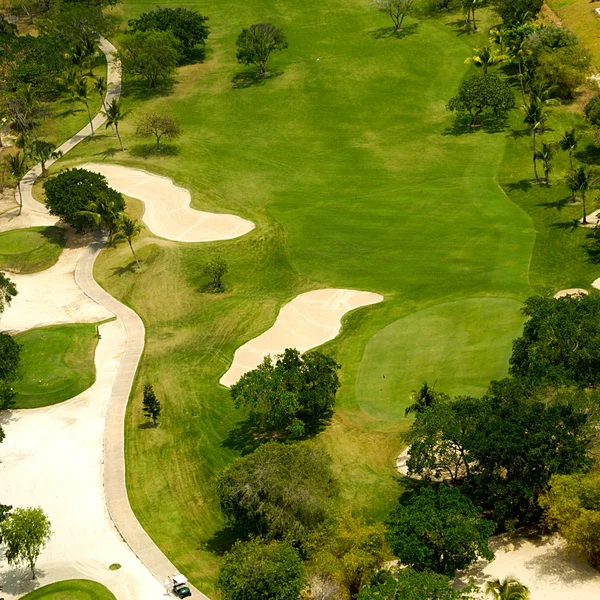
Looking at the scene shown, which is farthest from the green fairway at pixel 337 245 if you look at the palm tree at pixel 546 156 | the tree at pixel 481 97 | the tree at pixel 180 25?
the tree at pixel 180 25

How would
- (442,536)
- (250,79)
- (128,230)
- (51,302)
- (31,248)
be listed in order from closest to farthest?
(442,536) < (51,302) < (128,230) < (31,248) < (250,79)

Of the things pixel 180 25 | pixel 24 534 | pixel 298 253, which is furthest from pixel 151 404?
pixel 180 25

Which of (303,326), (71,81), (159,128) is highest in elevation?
(71,81)

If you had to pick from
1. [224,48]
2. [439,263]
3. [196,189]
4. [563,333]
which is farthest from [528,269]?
[224,48]

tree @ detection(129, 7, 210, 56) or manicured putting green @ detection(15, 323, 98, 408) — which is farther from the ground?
tree @ detection(129, 7, 210, 56)

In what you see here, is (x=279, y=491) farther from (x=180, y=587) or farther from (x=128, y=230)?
(x=128, y=230)

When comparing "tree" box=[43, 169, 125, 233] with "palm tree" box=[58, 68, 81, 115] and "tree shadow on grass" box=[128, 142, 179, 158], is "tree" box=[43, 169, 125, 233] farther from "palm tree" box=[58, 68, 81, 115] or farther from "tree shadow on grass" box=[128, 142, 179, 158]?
"palm tree" box=[58, 68, 81, 115]

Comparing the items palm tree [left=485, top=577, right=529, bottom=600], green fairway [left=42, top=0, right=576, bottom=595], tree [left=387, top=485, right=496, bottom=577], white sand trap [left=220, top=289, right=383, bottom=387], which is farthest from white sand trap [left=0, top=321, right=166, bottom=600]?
palm tree [left=485, top=577, right=529, bottom=600]
